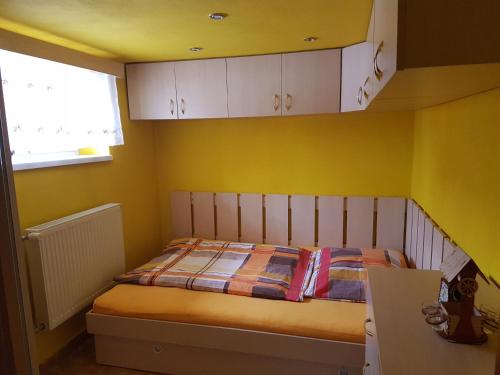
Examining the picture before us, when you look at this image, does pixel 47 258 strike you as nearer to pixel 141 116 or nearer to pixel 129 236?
pixel 129 236

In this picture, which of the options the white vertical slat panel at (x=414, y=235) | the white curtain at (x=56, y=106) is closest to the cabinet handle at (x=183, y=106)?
the white curtain at (x=56, y=106)

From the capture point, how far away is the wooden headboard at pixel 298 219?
304 cm

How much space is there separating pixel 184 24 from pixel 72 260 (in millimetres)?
1667

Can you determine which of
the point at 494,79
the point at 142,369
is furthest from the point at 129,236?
the point at 494,79

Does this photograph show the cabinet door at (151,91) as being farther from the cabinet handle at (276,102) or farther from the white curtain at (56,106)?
the cabinet handle at (276,102)

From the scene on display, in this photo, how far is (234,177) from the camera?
3410 mm

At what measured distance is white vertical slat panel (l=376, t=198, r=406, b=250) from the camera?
3.02m

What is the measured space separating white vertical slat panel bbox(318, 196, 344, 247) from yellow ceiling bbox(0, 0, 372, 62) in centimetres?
136

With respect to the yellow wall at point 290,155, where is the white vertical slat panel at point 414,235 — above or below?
below

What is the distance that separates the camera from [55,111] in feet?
7.61

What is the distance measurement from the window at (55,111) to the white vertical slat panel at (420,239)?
2.46 meters

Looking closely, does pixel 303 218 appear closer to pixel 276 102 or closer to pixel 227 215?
pixel 227 215

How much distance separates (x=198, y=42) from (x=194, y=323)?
1.85 m

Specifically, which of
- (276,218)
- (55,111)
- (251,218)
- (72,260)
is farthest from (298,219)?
(55,111)
